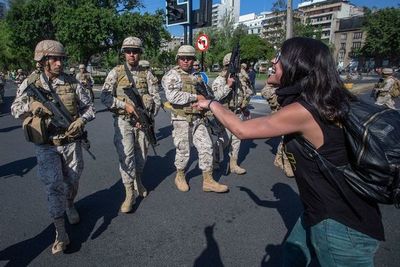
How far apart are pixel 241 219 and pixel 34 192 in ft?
10.1

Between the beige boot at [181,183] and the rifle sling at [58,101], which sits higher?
the rifle sling at [58,101]

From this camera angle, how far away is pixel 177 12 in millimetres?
7301

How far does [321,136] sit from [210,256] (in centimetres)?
191

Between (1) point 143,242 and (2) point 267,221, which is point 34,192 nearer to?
(1) point 143,242

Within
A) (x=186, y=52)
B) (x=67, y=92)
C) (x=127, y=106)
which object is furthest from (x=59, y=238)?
(x=186, y=52)

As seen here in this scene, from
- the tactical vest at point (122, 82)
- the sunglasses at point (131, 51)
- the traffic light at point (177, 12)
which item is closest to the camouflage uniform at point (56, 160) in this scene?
the tactical vest at point (122, 82)

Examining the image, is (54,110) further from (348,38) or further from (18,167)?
(348,38)

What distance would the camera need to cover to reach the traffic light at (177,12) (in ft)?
23.7

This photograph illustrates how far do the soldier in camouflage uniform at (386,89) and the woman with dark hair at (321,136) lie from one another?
709 cm

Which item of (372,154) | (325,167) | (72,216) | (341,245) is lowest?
(72,216)

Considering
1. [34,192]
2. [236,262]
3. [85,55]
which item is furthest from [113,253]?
[85,55]

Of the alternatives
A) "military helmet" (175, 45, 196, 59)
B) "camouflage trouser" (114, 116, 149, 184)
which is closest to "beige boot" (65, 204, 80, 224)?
"camouflage trouser" (114, 116, 149, 184)

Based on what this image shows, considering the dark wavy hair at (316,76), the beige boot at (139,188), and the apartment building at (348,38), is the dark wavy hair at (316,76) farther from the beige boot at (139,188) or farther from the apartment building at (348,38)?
the apartment building at (348,38)

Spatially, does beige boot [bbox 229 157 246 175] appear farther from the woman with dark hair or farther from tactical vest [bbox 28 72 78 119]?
the woman with dark hair
